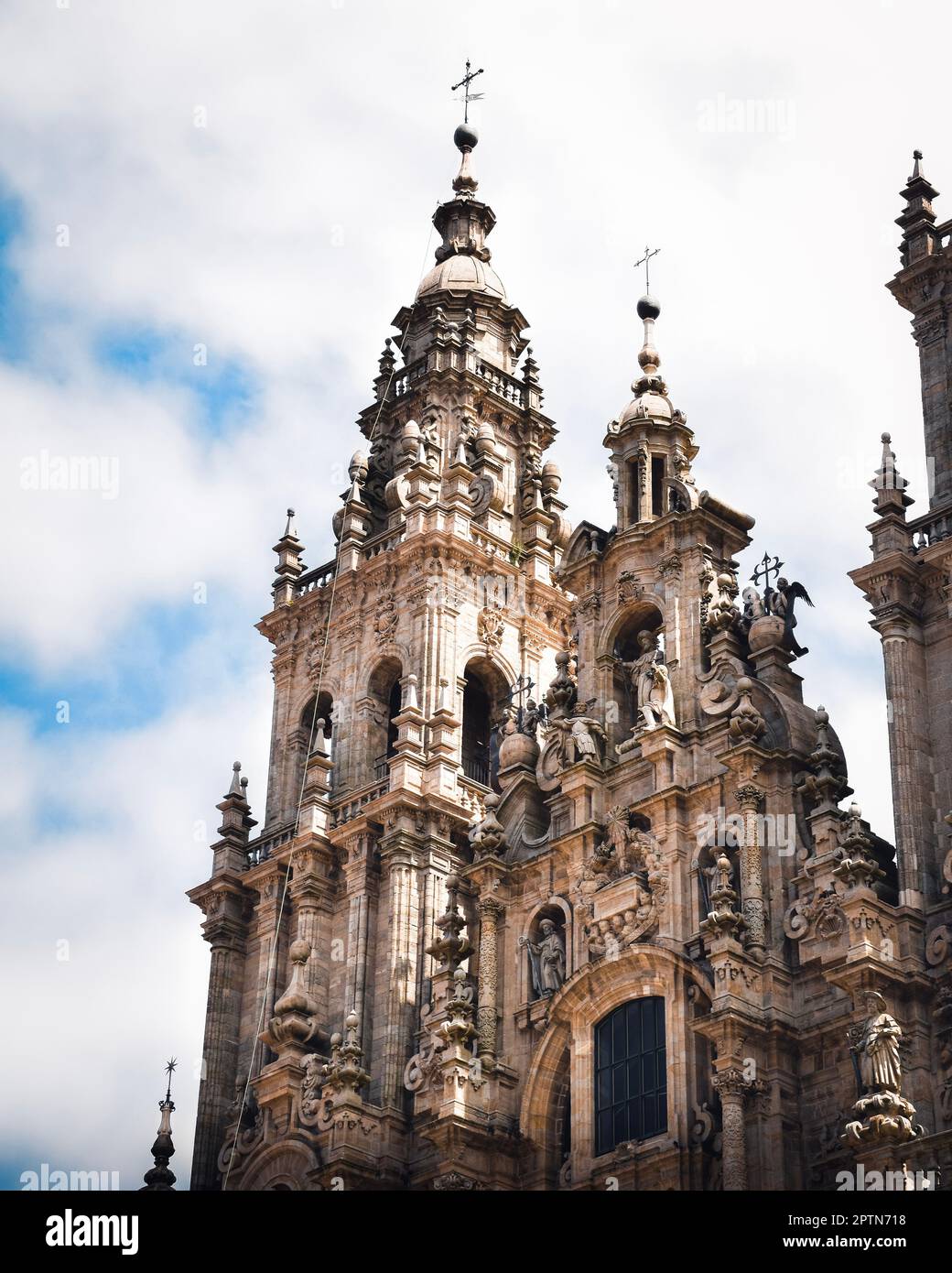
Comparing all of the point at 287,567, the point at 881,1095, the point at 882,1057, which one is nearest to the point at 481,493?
the point at 287,567

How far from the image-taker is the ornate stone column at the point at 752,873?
3938cm

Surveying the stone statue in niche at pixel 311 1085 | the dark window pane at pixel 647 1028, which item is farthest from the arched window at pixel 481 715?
the dark window pane at pixel 647 1028

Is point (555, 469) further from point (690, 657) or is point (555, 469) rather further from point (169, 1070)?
point (169, 1070)

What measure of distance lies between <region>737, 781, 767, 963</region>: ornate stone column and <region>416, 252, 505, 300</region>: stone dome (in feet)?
72.5

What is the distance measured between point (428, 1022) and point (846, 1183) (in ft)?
36.3

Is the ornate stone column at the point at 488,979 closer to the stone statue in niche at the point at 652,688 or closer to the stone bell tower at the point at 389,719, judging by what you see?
the stone bell tower at the point at 389,719

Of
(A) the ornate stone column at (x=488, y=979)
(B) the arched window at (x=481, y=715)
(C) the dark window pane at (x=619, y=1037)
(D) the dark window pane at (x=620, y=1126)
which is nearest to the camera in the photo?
(D) the dark window pane at (x=620, y=1126)

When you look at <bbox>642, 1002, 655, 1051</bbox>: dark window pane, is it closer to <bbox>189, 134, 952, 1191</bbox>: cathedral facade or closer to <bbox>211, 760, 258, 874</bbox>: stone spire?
<bbox>189, 134, 952, 1191</bbox>: cathedral facade

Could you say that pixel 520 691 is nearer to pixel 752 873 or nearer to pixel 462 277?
pixel 752 873

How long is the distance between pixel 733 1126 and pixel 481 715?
692 inches

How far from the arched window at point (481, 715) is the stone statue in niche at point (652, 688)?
646 centimetres

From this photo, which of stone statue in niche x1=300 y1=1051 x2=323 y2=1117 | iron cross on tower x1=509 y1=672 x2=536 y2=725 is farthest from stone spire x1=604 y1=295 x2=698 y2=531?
stone statue in niche x1=300 y1=1051 x2=323 y2=1117

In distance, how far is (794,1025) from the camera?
38469mm
